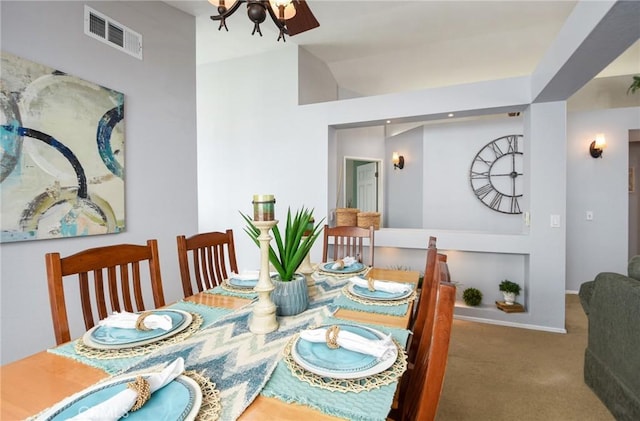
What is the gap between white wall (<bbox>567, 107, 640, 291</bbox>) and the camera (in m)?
3.74

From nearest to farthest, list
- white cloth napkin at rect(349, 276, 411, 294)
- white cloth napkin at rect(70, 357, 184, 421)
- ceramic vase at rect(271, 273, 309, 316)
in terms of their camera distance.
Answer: white cloth napkin at rect(70, 357, 184, 421) < ceramic vase at rect(271, 273, 309, 316) < white cloth napkin at rect(349, 276, 411, 294)

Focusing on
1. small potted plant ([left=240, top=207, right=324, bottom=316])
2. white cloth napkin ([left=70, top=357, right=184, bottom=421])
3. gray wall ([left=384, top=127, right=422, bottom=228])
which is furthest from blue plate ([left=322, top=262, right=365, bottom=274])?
gray wall ([left=384, top=127, right=422, bottom=228])

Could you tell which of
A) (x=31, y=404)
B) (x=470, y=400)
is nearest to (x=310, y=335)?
(x=31, y=404)

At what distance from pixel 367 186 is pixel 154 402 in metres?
5.29

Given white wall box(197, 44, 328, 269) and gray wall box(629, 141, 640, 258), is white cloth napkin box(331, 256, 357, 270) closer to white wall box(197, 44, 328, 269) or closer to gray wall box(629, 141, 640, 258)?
white wall box(197, 44, 328, 269)

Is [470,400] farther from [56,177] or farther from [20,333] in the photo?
[56,177]

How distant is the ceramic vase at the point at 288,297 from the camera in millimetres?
1178

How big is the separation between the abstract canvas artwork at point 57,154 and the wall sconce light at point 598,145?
5280 millimetres

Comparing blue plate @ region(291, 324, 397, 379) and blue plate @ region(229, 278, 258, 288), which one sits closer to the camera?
blue plate @ region(291, 324, 397, 379)

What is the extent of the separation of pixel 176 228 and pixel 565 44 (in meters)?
3.39

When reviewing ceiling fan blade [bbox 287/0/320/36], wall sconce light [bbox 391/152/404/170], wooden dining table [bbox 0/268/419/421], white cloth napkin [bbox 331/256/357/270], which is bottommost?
wooden dining table [bbox 0/268/419/421]

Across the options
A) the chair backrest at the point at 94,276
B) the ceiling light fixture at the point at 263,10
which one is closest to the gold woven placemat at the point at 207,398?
the chair backrest at the point at 94,276

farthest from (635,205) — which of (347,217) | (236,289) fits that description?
(236,289)

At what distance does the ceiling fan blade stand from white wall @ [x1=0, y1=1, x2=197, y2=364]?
4.84 ft
